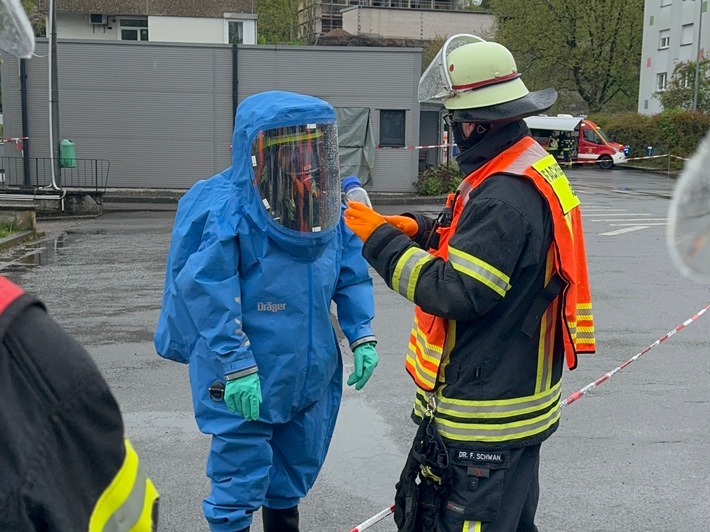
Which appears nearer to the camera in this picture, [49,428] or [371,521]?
[49,428]

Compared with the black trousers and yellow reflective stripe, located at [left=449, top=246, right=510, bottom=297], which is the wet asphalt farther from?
yellow reflective stripe, located at [left=449, top=246, right=510, bottom=297]

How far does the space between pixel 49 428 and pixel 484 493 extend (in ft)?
5.85

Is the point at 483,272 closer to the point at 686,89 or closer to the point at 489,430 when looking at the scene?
the point at 489,430

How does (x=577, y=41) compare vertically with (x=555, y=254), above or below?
above

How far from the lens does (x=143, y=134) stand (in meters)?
20.2

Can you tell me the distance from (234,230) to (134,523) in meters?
1.93

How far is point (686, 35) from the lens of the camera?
147 ft

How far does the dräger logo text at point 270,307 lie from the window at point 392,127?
16925 millimetres

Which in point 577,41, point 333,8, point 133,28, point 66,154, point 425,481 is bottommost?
point 425,481

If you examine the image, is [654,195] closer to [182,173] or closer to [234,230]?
[182,173]

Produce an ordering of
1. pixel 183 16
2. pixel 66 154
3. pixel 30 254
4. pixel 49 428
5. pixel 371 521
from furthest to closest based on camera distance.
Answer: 1. pixel 183 16
2. pixel 66 154
3. pixel 30 254
4. pixel 371 521
5. pixel 49 428

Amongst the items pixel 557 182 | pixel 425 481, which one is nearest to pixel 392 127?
pixel 557 182

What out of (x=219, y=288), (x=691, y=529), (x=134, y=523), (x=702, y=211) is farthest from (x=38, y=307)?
(x=691, y=529)

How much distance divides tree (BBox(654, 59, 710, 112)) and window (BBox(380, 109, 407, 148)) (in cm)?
2077
